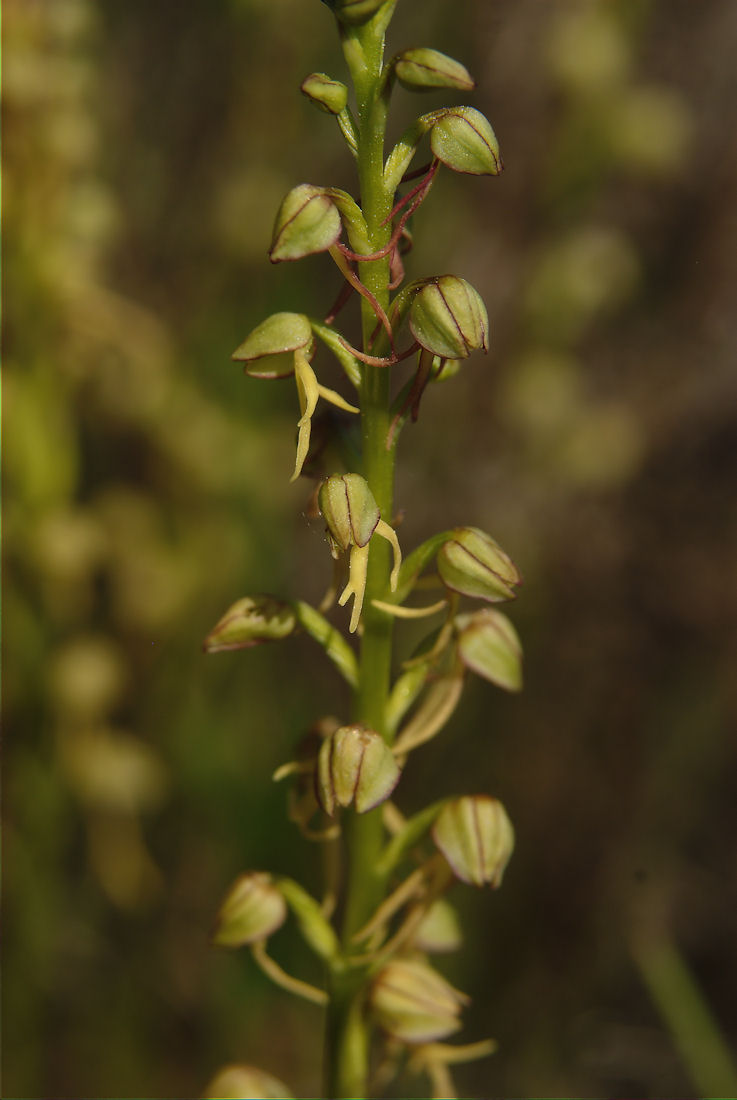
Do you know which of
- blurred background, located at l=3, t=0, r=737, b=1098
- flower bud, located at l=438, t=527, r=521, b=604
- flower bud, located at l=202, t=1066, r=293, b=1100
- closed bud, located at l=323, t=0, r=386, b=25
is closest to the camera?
closed bud, located at l=323, t=0, r=386, b=25

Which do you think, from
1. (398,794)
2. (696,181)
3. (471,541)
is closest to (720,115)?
(696,181)

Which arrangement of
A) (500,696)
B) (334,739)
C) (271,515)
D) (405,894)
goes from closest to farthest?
(334,739), (405,894), (271,515), (500,696)

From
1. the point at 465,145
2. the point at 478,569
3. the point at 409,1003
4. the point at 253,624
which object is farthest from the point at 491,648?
the point at 465,145

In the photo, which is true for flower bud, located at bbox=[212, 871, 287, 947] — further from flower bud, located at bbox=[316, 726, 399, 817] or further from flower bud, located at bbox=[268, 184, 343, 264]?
flower bud, located at bbox=[268, 184, 343, 264]

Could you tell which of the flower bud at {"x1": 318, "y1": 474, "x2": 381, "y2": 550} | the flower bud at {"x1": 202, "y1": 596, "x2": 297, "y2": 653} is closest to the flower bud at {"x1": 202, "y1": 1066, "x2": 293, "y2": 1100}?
the flower bud at {"x1": 202, "y1": 596, "x2": 297, "y2": 653}

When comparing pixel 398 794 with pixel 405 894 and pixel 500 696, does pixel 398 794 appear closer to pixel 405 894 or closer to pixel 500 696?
pixel 500 696

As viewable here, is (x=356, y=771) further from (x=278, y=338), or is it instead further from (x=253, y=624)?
(x=278, y=338)
